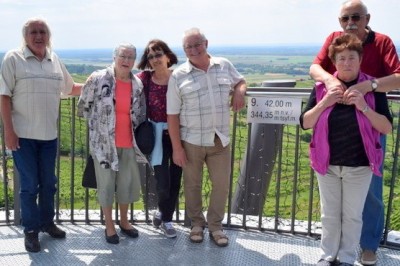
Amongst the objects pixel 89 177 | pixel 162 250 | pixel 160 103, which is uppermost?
pixel 160 103

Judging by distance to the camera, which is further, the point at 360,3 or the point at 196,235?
the point at 196,235

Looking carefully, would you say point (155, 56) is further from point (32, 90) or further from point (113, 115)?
point (32, 90)

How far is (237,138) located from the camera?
4379 mm

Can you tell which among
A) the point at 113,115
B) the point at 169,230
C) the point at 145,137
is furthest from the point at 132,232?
the point at 113,115

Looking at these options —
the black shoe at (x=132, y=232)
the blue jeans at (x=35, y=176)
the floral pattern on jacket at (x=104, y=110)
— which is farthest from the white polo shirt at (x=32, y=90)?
the black shoe at (x=132, y=232)

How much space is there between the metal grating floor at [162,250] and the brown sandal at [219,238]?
0.04 meters

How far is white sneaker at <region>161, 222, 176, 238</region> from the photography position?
4.20 meters

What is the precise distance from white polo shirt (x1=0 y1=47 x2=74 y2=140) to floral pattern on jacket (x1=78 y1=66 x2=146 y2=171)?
0.23m

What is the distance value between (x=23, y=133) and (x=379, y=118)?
2501 millimetres

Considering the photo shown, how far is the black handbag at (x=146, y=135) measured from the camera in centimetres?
381

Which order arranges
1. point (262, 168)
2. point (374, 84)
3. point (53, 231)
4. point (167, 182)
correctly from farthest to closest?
1. point (262, 168)
2. point (53, 231)
3. point (167, 182)
4. point (374, 84)

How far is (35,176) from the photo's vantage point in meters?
3.83

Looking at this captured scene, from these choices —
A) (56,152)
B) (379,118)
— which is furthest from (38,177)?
(379,118)

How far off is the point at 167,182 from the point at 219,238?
0.62 metres
